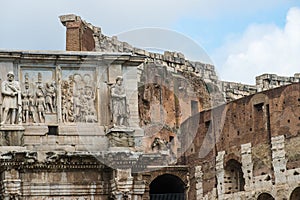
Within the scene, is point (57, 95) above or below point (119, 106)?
above

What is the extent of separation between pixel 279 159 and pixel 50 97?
13.2m

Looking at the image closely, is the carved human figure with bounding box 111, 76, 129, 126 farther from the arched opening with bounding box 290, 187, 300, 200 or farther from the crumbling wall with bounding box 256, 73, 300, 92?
the crumbling wall with bounding box 256, 73, 300, 92

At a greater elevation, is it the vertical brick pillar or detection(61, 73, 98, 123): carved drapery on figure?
the vertical brick pillar

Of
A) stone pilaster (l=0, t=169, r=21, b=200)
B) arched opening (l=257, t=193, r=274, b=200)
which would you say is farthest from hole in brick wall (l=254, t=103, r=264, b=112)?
stone pilaster (l=0, t=169, r=21, b=200)

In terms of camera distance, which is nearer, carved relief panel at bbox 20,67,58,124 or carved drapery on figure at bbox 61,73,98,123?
carved relief panel at bbox 20,67,58,124

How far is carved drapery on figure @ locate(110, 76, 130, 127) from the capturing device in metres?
20.8

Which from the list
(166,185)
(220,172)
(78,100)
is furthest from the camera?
(166,185)

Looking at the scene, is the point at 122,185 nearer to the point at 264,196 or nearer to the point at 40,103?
the point at 40,103

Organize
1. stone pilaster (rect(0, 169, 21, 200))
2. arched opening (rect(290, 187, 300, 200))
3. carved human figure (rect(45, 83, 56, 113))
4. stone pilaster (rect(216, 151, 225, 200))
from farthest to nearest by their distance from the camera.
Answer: stone pilaster (rect(216, 151, 225, 200)), arched opening (rect(290, 187, 300, 200)), carved human figure (rect(45, 83, 56, 113)), stone pilaster (rect(0, 169, 21, 200))

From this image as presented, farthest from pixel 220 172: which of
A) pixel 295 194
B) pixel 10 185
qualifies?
pixel 10 185

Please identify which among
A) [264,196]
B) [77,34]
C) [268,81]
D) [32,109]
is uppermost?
[268,81]

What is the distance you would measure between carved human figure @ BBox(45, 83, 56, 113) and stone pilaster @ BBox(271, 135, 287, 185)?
1299cm

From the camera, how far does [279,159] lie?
106ft

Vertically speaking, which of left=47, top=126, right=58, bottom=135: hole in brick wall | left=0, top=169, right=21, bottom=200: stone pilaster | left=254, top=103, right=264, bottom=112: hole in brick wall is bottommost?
left=0, top=169, right=21, bottom=200: stone pilaster
